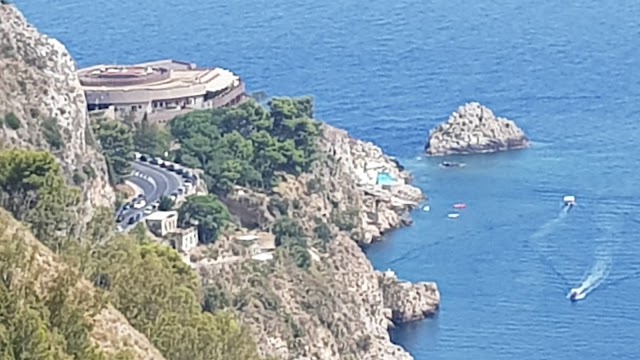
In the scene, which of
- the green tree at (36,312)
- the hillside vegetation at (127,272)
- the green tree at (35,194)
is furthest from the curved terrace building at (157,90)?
the green tree at (36,312)

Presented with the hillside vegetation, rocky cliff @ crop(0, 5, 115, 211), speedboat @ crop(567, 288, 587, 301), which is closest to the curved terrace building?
speedboat @ crop(567, 288, 587, 301)

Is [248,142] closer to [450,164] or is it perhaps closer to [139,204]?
[139,204]

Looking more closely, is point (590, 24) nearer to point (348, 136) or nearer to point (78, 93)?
point (348, 136)

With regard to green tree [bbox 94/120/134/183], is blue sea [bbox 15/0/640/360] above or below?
below

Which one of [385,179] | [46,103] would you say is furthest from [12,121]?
[385,179]

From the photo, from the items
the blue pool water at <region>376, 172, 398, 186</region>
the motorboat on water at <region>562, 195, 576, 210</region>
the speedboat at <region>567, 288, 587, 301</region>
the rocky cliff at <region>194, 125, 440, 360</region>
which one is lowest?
the blue pool water at <region>376, 172, 398, 186</region>

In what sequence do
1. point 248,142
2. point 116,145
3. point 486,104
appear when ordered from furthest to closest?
point 486,104
point 248,142
point 116,145

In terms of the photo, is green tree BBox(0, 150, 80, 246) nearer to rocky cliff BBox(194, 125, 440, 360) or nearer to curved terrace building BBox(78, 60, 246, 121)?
rocky cliff BBox(194, 125, 440, 360)

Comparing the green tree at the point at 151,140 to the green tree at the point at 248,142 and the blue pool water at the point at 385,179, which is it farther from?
the blue pool water at the point at 385,179
